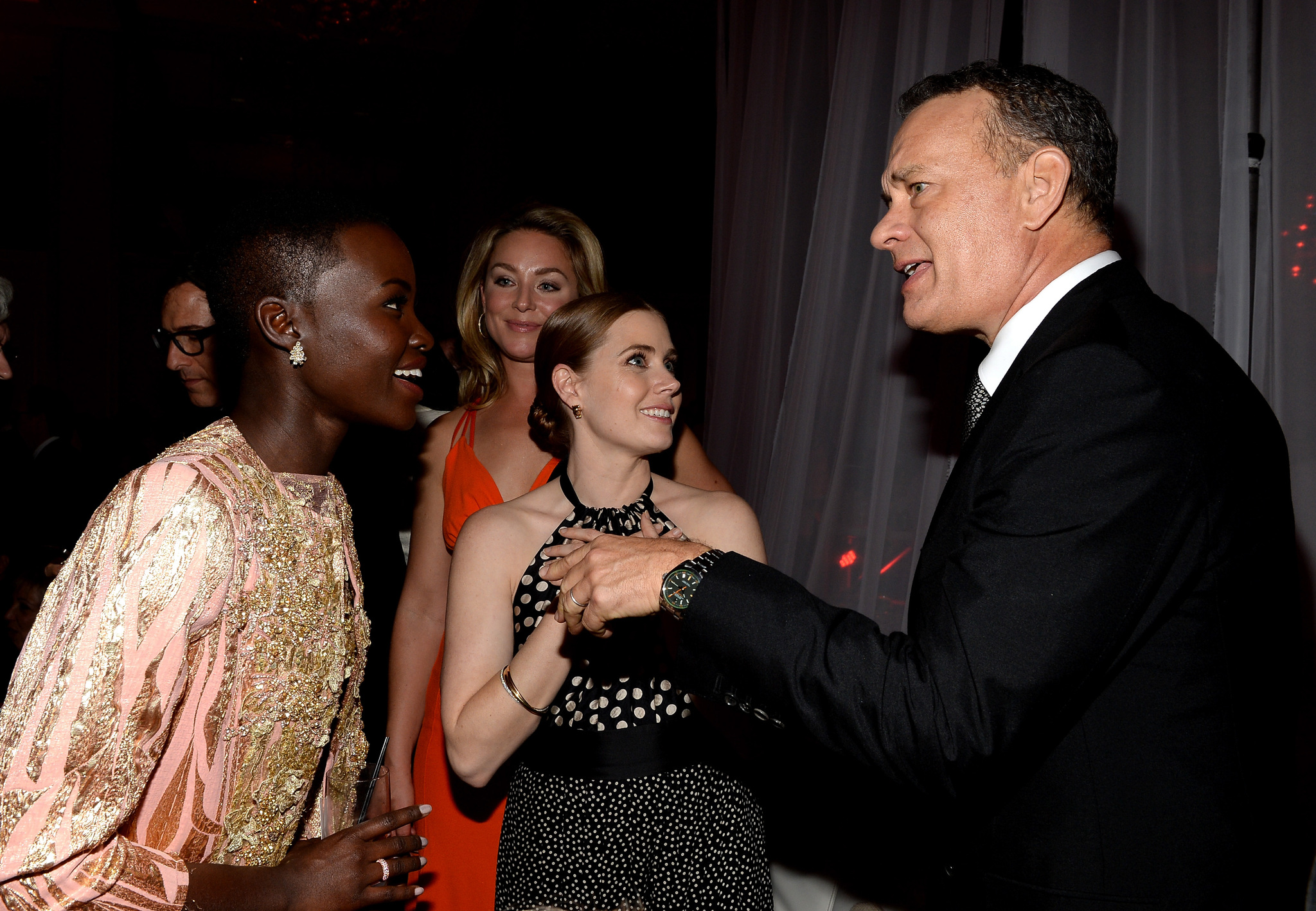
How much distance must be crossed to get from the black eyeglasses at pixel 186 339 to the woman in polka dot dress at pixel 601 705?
3.54ft

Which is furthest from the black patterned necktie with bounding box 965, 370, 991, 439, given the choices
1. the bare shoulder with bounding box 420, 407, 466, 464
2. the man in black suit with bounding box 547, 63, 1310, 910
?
the bare shoulder with bounding box 420, 407, 466, 464

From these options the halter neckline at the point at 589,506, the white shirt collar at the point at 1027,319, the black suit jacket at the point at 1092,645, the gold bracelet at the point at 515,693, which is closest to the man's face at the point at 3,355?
the halter neckline at the point at 589,506

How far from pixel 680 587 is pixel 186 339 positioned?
5.76 ft

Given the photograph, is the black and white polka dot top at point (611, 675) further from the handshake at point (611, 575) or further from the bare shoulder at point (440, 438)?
the bare shoulder at point (440, 438)

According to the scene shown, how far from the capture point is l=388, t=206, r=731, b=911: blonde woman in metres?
2.03

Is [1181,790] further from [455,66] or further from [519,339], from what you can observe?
[455,66]

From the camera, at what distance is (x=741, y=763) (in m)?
1.82

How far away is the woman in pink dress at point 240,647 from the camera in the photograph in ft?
3.25

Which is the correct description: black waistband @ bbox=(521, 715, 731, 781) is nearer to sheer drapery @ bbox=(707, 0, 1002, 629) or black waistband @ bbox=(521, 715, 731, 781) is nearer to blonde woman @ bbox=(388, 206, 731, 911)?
blonde woman @ bbox=(388, 206, 731, 911)

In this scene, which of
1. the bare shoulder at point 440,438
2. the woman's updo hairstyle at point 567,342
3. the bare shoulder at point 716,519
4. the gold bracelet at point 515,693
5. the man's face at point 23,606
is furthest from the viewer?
the man's face at point 23,606

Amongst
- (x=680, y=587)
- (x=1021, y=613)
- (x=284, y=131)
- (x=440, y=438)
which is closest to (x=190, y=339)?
(x=440, y=438)

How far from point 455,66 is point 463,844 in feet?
25.7

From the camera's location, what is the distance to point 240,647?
1.20 metres

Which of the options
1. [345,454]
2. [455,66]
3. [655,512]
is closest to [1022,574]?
[655,512]
